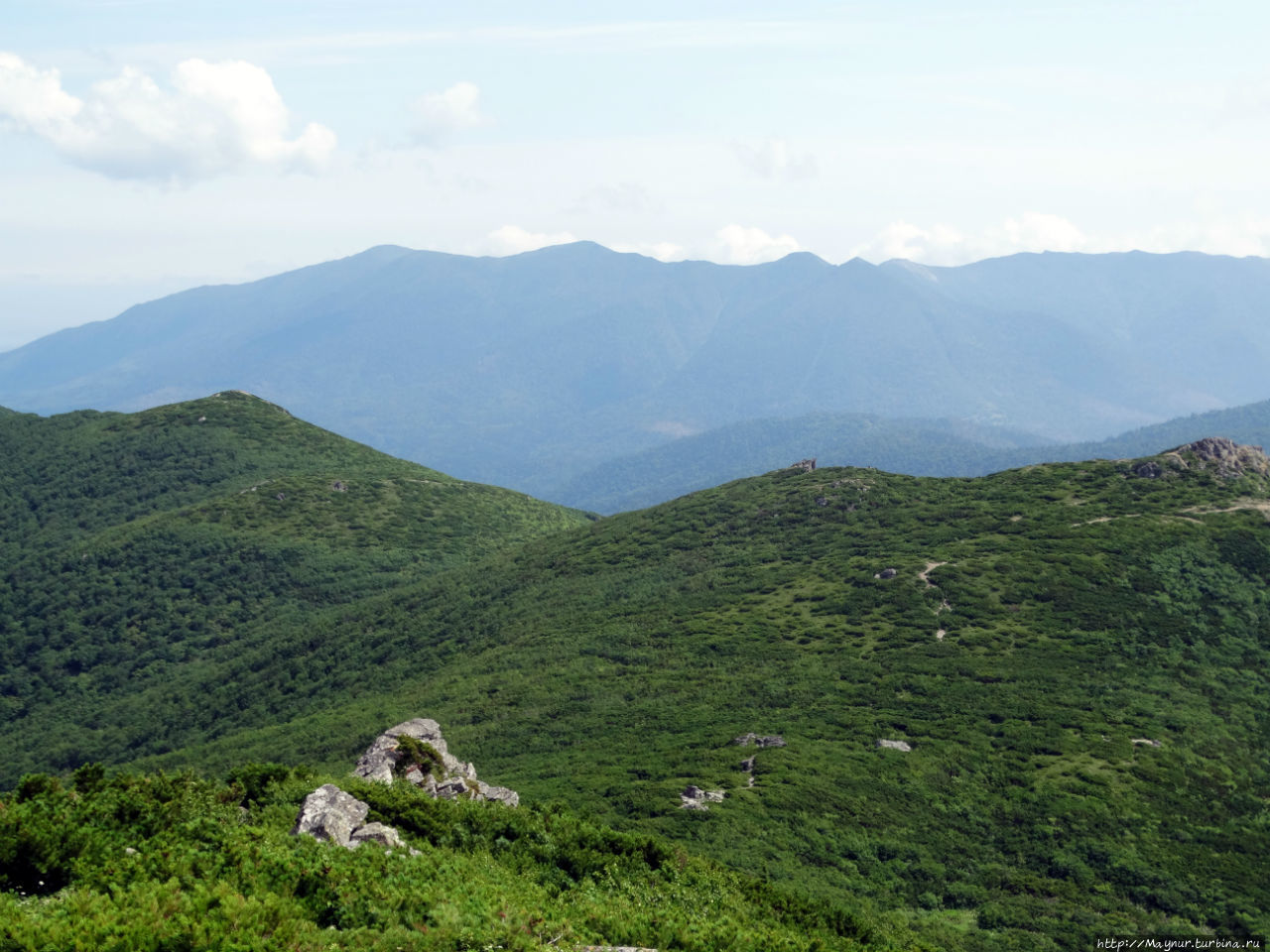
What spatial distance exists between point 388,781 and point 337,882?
17.5 m

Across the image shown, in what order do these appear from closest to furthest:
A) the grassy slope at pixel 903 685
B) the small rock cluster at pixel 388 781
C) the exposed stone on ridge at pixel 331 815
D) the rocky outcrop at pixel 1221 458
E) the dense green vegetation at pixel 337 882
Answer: the dense green vegetation at pixel 337 882 → the exposed stone on ridge at pixel 331 815 → the small rock cluster at pixel 388 781 → the grassy slope at pixel 903 685 → the rocky outcrop at pixel 1221 458

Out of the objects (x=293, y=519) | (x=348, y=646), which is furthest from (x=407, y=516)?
(x=348, y=646)

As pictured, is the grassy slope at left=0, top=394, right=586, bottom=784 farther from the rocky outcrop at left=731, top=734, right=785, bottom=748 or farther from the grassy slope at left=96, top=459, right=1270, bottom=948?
the rocky outcrop at left=731, top=734, right=785, bottom=748

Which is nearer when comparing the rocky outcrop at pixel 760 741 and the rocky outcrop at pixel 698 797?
the rocky outcrop at pixel 698 797

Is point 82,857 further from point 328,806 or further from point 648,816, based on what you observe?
point 648,816

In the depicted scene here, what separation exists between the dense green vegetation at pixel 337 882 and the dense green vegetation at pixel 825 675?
5.98 metres

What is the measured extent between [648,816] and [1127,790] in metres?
28.9

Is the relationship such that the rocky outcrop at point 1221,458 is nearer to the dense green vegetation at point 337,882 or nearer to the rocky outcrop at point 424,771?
the dense green vegetation at point 337,882

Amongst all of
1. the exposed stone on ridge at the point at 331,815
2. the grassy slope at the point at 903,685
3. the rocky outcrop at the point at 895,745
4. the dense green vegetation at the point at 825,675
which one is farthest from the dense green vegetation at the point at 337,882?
the rocky outcrop at the point at 895,745

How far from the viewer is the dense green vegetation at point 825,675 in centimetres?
4691

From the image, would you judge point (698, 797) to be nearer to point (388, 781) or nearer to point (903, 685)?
point (388, 781)

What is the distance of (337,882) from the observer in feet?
66.2

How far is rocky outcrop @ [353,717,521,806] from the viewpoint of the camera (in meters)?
39.2

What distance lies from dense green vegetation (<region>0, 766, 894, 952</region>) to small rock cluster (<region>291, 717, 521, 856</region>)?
35.9 inches
